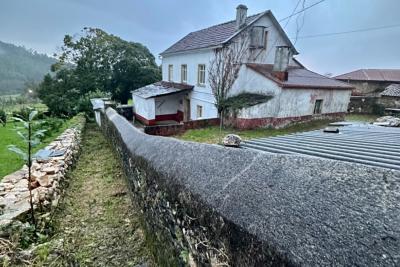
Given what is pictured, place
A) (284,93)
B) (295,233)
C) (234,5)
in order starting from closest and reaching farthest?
(295,233) → (284,93) → (234,5)

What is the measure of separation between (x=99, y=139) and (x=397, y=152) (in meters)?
11.9

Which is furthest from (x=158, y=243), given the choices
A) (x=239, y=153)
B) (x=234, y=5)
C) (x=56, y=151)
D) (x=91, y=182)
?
(x=234, y=5)

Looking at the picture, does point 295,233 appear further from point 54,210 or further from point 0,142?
point 0,142

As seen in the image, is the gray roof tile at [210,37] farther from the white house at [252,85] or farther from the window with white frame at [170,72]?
the window with white frame at [170,72]

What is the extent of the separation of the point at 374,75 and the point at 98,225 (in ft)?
132

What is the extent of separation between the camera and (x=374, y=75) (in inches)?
1251

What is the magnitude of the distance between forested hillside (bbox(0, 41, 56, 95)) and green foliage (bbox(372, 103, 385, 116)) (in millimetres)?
93481

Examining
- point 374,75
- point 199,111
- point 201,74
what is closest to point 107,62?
point 201,74

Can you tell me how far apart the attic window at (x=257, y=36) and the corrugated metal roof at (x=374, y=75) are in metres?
22.8

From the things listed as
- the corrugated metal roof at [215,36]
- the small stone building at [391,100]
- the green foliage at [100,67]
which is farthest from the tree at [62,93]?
the small stone building at [391,100]

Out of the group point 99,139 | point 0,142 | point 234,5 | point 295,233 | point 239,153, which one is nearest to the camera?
point 295,233

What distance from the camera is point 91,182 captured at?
20.7ft

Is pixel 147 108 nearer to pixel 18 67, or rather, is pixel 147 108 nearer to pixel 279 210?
pixel 279 210

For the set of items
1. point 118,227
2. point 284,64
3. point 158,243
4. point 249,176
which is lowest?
point 118,227
